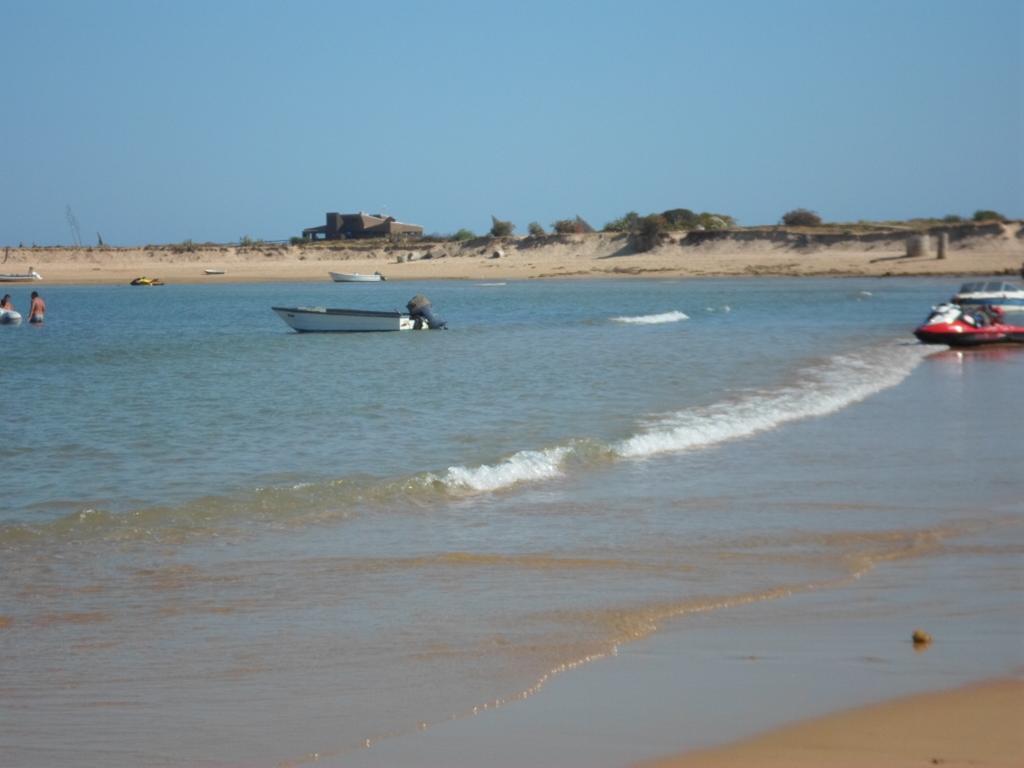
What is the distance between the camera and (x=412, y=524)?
394 inches

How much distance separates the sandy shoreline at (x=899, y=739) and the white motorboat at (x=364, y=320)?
31242mm

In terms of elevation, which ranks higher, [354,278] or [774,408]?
[354,278]

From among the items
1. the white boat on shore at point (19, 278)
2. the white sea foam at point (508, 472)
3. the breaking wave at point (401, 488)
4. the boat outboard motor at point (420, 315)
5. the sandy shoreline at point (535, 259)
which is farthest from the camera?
the white boat on shore at point (19, 278)

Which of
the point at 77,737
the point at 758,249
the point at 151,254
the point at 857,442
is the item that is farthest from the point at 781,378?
the point at 151,254

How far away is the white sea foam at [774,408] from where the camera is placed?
46.3 feet

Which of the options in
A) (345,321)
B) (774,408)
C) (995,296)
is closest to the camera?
(774,408)

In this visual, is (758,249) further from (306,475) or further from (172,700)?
(172,700)

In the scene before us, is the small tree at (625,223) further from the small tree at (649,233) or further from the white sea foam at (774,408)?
the white sea foam at (774,408)

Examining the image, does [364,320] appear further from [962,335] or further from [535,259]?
[535,259]

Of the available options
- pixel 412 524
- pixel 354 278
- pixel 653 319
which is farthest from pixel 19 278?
pixel 412 524

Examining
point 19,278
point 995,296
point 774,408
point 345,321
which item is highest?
point 19,278

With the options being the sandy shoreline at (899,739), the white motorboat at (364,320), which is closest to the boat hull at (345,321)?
the white motorboat at (364,320)

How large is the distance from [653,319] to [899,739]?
36187 millimetres

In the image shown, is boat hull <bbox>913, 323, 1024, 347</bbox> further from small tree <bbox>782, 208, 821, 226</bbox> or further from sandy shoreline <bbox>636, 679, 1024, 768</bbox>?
small tree <bbox>782, 208, 821, 226</bbox>
